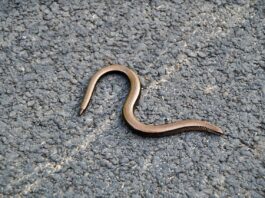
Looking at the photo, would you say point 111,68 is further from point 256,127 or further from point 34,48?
point 256,127

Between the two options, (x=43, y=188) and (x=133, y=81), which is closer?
(x=43, y=188)

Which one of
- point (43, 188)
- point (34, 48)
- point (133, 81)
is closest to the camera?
point (43, 188)

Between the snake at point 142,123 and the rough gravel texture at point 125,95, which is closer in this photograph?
the rough gravel texture at point 125,95

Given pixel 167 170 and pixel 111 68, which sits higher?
pixel 111 68

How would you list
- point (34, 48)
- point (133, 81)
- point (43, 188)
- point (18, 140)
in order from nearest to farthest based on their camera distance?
point (43, 188) < point (18, 140) < point (133, 81) < point (34, 48)

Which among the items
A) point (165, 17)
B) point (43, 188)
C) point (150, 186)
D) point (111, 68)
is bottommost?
point (43, 188)

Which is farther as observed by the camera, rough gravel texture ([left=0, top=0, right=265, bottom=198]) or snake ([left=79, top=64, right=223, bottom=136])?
snake ([left=79, top=64, right=223, bottom=136])

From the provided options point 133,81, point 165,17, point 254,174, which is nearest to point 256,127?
point 254,174

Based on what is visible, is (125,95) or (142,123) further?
(125,95)
